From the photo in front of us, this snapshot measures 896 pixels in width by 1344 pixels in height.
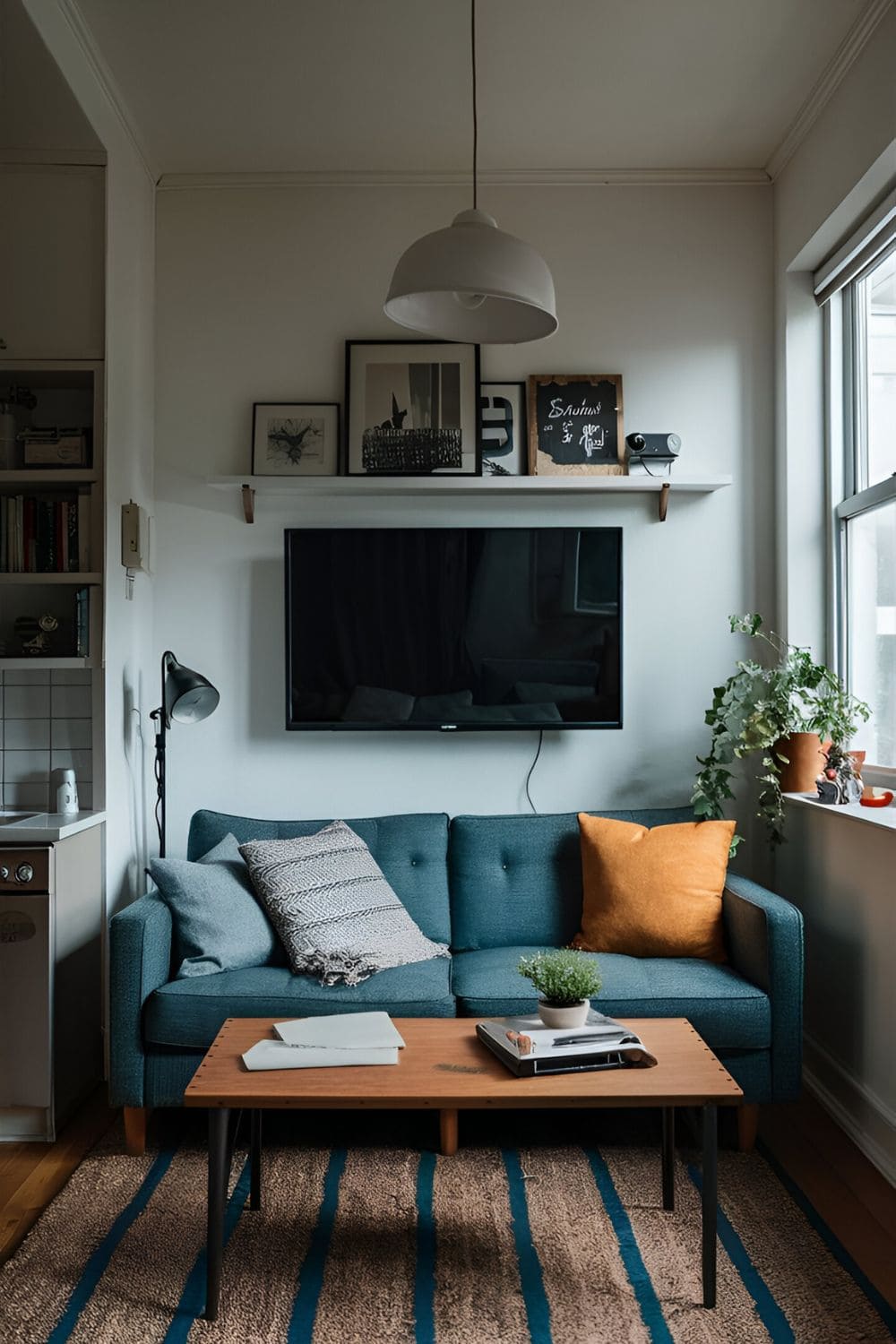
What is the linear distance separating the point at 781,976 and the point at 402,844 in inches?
47.6

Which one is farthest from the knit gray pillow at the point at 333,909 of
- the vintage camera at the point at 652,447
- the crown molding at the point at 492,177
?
the crown molding at the point at 492,177

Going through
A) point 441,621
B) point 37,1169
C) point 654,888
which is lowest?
point 37,1169

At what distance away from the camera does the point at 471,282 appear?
1.96 meters

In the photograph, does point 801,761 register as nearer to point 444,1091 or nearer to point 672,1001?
point 672,1001

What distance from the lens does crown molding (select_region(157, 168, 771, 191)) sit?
368 centimetres

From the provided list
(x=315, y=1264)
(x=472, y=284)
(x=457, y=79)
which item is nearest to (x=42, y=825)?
(x=315, y=1264)

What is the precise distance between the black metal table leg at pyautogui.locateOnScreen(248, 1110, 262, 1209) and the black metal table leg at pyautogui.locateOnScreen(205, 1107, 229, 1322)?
39cm

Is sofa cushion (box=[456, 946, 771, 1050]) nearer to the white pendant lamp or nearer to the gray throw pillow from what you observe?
the gray throw pillow

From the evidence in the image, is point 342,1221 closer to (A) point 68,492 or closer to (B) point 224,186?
(A) point 68,492

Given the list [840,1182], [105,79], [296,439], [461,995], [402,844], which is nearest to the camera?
[840,1182]

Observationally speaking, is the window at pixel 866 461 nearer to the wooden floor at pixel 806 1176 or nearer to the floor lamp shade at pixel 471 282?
the wooden floor at pixel 806 1176

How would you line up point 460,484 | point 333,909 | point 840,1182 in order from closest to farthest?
point 840,1182 → point 333,909 → point 460,484

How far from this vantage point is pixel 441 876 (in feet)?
11.1

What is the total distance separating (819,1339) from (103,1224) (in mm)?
1468
